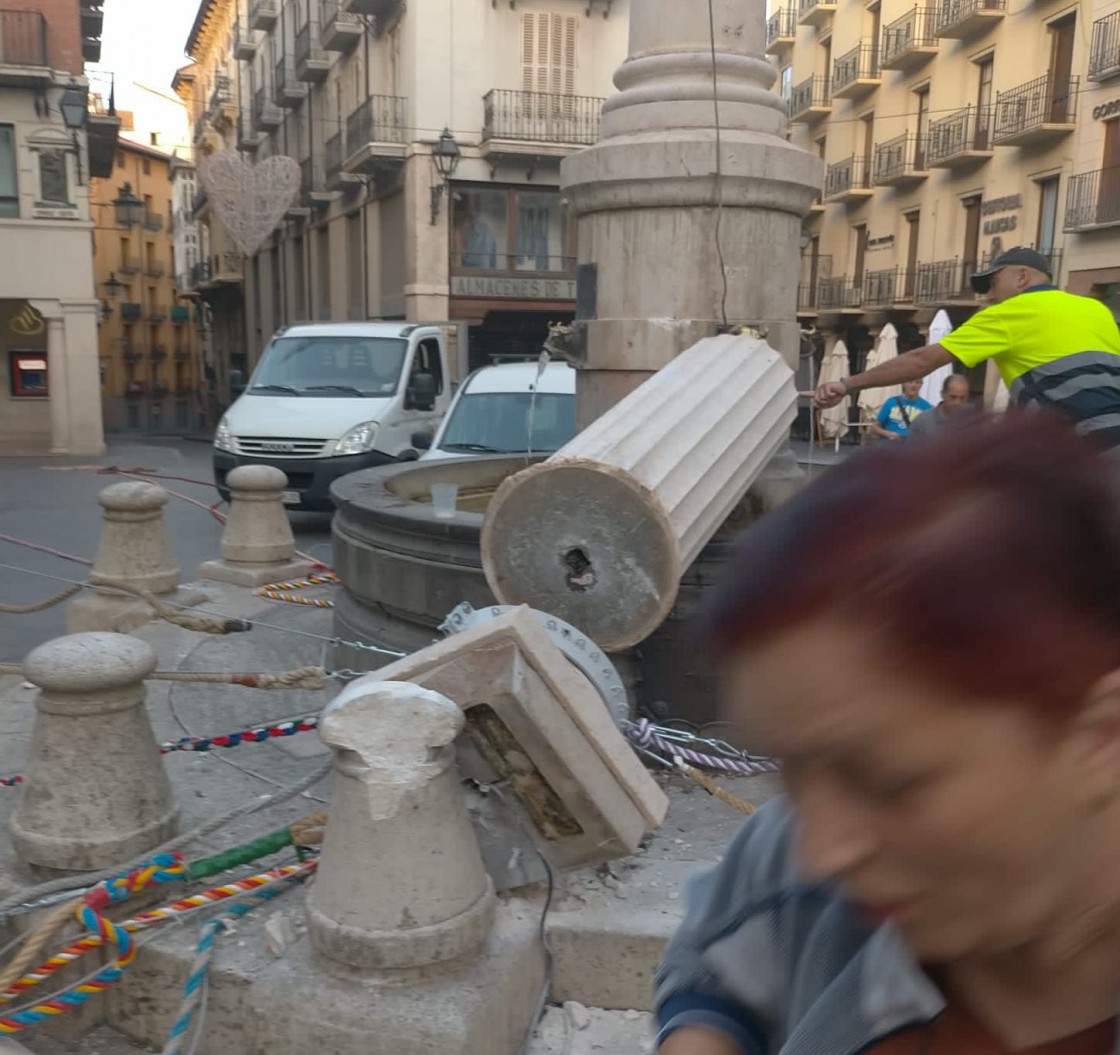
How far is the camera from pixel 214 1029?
257cm

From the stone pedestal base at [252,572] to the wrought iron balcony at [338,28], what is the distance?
24.3 meters

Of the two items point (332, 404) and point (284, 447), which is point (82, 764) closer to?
point (284, 447)

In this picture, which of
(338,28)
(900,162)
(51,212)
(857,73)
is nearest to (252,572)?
(51,212)

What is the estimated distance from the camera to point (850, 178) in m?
35.0

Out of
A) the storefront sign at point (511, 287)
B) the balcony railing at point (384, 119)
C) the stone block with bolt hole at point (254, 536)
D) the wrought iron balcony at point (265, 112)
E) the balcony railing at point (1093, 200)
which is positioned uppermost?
the wrought iron balcony at point (265, 112)

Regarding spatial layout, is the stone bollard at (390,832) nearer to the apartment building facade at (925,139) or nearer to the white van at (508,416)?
the white van at (508,416)

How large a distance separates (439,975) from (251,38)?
44.3 m

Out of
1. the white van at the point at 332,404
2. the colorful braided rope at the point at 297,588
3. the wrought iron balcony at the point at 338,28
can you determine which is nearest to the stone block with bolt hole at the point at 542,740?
the colorful braided rope at the point at 297,588

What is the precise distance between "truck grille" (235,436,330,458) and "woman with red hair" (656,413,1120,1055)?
35.6 ft

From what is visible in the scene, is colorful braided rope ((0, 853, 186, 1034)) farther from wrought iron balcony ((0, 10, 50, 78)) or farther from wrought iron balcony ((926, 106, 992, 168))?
wrought iron balcony ((926, 106, 992, 168))

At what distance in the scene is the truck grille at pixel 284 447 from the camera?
11336mm

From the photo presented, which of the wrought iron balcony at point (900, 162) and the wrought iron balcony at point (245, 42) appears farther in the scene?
the wrought iron balcony at point (245, 42)

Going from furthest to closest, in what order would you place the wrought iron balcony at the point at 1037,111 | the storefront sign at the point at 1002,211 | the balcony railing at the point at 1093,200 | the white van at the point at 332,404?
1. the storefront sign at the point at 1002,211
2. the wrought iron balcony at the point at 1037,111
3. the balcony railing at the point at 1093,200
4. the white van at the point at 332,404

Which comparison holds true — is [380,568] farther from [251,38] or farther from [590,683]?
[251,38]
